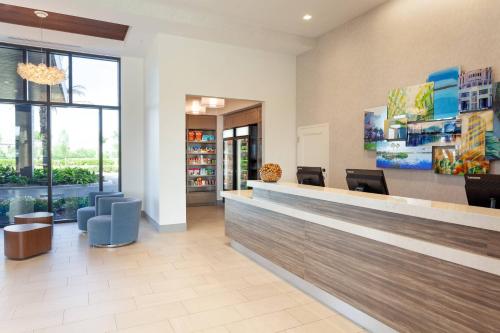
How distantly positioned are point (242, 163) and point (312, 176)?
4.51m

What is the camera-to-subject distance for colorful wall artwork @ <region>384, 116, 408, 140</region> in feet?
15.7

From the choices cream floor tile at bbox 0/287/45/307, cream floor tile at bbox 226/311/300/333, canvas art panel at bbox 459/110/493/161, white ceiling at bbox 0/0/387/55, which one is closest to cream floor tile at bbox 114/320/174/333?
cream floor tile at bbox 226/311/300/333

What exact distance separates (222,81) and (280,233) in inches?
154

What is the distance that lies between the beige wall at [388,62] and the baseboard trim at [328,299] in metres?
2.39

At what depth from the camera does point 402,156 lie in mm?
4805

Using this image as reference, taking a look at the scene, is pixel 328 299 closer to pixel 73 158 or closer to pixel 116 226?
pixel 116 226

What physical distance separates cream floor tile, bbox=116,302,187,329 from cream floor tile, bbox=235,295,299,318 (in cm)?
57

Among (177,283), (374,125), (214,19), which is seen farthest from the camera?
(214,19)

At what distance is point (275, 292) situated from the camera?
344 centimetres

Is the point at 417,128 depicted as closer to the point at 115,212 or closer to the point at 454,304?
the point at 454,304

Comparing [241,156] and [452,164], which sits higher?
[241,156]

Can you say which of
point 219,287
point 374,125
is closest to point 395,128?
point 374,125

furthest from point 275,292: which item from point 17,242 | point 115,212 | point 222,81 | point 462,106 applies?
point 222,81

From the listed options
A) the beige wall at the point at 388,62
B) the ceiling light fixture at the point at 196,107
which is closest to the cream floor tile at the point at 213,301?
the beige wall at the point at 388,62
